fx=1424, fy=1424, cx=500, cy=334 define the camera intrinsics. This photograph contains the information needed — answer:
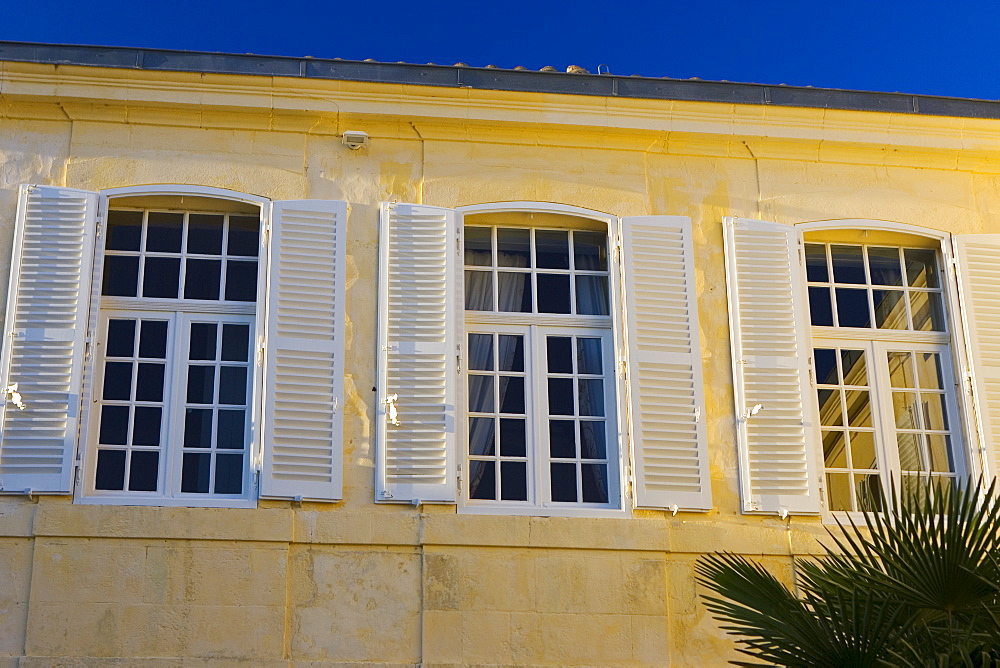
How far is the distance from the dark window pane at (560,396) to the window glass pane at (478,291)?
63cm

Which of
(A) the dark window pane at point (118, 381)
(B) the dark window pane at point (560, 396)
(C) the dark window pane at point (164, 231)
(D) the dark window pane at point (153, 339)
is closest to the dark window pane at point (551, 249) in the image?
(B) the dark window pane at point (560, 396)

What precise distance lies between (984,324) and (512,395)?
10.1 ft

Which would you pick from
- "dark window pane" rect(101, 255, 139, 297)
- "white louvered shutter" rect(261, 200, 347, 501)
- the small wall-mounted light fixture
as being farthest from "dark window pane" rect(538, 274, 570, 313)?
A: "dark window pane" rect(101, 255, 139, 297)

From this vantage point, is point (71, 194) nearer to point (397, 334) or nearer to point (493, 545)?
point (397, 334)

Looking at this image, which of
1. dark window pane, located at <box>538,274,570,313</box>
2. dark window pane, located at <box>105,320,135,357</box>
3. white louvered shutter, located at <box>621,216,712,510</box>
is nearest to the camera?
white louvered shutter, located at <box>621,216,712,510</box>

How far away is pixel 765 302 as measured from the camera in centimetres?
890

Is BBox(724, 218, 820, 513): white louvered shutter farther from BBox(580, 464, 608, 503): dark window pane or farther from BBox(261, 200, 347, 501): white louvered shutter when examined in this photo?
BBox(261, 200, 347, 501): white louvered shutter

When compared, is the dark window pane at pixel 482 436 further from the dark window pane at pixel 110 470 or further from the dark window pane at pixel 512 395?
the dark window pane at pixel 110 470

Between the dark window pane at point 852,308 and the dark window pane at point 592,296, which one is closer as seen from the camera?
the dark window pane at point 592,296

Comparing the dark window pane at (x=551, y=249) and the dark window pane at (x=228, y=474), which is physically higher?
the dark window pane at (x=551, y=249)

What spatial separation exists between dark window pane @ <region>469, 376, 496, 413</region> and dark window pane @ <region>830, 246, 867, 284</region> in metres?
2.46

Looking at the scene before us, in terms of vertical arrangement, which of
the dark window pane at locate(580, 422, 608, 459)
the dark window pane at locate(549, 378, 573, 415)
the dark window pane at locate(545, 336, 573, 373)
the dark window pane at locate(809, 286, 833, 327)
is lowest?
the dark window pane at locate(580, 422, 608, 459)

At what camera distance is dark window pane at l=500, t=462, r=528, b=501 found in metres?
8.46

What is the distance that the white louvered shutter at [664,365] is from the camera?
27.6 ft
